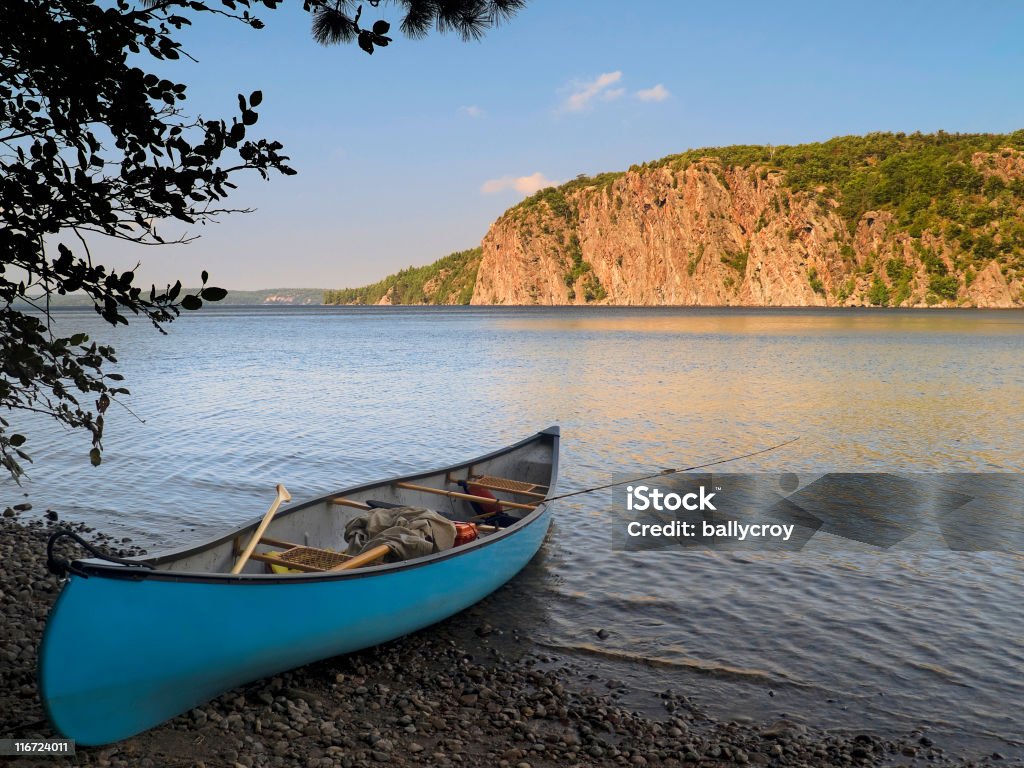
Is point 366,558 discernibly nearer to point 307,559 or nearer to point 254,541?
point 307,559

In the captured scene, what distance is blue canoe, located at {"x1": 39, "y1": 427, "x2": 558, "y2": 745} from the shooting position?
4.92 meters

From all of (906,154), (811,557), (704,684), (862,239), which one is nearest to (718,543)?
(811,557)

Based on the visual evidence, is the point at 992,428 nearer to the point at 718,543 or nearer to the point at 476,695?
the point at 718,543

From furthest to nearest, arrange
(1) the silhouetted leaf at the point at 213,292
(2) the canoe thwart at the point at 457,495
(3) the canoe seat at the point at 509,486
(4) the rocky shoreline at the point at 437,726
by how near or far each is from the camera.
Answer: (3) the canoe seat at the point at 509,486 → (2) the canoe thwart at the point at 457,495 → (4) the rocky shoreline at the point at 437,726 → (1) the silhouetted leaf at the point at 213,292

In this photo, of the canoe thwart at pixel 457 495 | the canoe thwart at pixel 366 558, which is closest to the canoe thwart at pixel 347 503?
the canoe thwart at pixel 457 495

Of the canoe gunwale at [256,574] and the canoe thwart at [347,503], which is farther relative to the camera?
the canoe thwart at [347,503]

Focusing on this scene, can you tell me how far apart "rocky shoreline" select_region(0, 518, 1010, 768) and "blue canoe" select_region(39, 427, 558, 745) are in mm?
231

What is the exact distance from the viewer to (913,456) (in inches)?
701

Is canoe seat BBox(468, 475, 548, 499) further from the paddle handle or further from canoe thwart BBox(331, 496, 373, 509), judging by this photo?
the paddle handle

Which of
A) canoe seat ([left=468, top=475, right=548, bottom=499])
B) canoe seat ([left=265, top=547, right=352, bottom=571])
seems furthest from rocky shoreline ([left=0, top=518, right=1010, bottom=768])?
canoe seat ([left=468, top=475, right=548, bottom=499])
